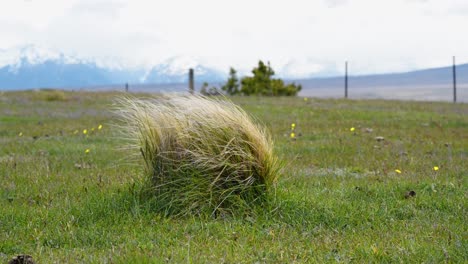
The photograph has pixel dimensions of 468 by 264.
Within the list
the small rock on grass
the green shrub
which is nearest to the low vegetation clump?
the green shrub

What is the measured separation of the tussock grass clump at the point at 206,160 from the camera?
6.85 m

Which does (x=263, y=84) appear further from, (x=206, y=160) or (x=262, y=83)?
(x=206, y=160)

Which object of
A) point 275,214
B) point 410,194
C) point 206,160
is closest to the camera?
point 275,214

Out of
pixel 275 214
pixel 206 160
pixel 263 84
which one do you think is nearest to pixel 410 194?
pixel 275 214

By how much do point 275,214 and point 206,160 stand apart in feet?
2.88

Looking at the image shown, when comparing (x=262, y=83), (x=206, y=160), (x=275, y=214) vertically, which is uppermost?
(x=262, y=83)

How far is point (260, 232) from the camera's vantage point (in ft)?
20.2

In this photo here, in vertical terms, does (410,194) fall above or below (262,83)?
below

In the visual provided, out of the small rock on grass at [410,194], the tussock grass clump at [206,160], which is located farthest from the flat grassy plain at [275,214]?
the tussock grass clump at [206,160]

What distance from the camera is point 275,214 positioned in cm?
675

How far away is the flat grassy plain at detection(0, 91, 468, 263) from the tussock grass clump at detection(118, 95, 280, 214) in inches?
7.9

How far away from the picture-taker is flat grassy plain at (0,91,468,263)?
18.1 ft

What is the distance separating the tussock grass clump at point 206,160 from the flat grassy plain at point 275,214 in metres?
0.20

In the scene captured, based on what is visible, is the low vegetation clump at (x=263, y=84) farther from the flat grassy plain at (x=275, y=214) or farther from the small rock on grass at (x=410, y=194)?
the small rock on grass at (x=410, y=194)
